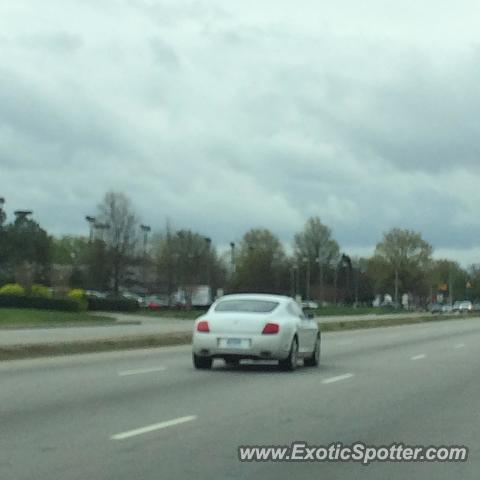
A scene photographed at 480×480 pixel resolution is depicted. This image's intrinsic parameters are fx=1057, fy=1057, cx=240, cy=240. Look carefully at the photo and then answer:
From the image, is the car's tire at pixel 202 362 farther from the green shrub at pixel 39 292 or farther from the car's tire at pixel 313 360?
the green shrub at pixel 39 292

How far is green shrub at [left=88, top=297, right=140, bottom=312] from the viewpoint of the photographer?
78.2 metres

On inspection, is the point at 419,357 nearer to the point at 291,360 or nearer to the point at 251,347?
the point at 291,360

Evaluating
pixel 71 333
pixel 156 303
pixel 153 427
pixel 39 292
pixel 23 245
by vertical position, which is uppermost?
pixel 23 245

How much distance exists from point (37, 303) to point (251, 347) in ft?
165

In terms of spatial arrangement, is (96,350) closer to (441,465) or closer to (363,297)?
(441,465)

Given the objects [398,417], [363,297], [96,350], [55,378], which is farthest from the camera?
[363,297]

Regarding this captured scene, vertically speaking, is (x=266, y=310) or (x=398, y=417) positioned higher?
(x=266, y=310)

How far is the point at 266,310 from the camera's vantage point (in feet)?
71.4

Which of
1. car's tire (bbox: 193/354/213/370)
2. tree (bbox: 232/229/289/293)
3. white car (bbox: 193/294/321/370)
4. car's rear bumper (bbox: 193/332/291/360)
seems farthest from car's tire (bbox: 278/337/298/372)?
tree (bbox: 232/229/289/293)

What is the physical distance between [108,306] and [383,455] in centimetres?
6906

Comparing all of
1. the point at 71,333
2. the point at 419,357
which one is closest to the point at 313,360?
the point at 419,357

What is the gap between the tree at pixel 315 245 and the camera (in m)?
147

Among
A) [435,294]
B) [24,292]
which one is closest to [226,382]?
[24,292]

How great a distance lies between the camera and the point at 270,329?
830 inches
